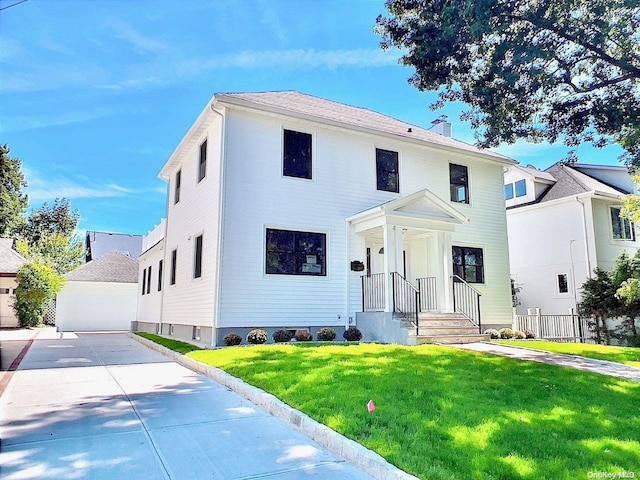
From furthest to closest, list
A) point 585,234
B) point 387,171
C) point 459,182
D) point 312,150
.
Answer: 1. point 585,234
2. point 459,182
3. point 387,171
4. point 312,150

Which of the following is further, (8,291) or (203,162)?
(8,291)

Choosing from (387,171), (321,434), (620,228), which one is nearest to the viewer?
(321,434)

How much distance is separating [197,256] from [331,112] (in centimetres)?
608

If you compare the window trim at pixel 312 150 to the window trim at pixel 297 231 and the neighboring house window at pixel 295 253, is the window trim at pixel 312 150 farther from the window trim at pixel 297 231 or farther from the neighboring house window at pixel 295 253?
the neighboring house window at pixel 295 253

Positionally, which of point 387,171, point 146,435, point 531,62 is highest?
point 531,62

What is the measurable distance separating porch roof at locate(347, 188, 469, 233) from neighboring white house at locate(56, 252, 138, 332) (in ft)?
52.2

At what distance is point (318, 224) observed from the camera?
487 inches

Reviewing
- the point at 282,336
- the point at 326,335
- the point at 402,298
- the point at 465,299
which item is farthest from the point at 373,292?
the point at 465,299

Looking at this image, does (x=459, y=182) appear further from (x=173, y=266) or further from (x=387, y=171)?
(x=173, y=266)

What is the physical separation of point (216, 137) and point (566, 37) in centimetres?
850

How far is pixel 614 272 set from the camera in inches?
638

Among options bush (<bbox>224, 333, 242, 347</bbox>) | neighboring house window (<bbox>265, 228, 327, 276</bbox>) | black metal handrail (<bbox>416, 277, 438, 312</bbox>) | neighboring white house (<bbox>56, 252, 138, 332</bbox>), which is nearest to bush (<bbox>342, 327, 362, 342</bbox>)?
neighboring house window (<bbox>265, 228, 327, 276</bbox>)

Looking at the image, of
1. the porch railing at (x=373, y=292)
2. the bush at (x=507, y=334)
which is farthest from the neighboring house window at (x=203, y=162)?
the bush at (x=507, y=334)

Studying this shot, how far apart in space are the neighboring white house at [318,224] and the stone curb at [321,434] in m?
4.38
